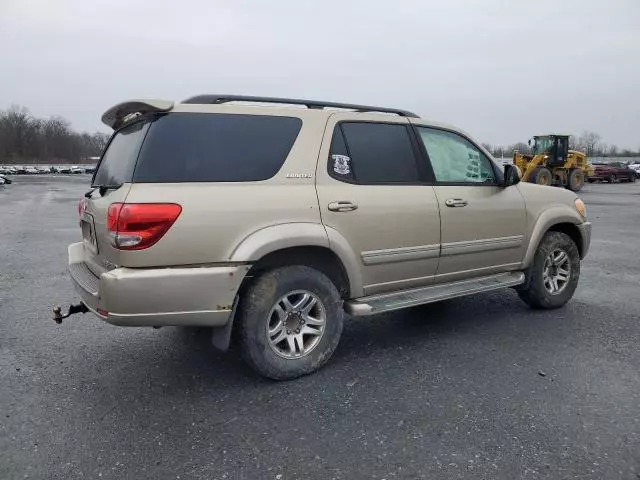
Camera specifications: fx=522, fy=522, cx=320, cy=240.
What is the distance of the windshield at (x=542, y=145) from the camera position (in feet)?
92.7

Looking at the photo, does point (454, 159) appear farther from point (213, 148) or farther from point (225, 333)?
point (225, 333)

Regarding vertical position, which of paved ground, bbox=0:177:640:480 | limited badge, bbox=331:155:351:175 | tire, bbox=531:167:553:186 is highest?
limited badge, bbox=331:155:351:175

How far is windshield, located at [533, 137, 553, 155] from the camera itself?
28266 millimetres

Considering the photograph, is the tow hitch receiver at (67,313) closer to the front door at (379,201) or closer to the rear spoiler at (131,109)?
the rear spoiler at (131,109)

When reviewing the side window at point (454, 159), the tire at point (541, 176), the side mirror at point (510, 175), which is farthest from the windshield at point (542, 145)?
the side window at point (454, 159)

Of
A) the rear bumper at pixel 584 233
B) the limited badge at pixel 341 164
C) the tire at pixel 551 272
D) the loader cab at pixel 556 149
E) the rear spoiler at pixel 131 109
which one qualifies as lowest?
the tire at pixel 551 272

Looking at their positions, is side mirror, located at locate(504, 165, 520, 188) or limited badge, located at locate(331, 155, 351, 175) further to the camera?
side mirror, located at locate(504, 165, 520, 188)

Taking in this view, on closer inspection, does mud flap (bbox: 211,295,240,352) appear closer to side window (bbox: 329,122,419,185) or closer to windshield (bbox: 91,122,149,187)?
windshield (bbox: 91,122,149,187)

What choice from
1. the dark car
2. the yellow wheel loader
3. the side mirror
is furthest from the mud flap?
the dark car

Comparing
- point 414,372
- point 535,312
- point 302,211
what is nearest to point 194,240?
point 302,211

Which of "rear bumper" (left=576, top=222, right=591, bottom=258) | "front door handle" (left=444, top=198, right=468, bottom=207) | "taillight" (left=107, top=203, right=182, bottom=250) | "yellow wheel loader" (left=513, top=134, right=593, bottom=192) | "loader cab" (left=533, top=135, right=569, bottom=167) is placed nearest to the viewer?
"taillight" (left=107, top=203, right=182, bottom=250)

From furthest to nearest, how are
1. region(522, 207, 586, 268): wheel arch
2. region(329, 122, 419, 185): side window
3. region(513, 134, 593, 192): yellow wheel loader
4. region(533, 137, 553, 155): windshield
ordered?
region(533, 137, 553, 155): windshield < region(513, 134, 593, 192): yellow wheel loader < region(522, 207, 586, 268): wheel arch < region(329, 122, 419, 185): side window

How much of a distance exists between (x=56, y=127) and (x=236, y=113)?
128875mm

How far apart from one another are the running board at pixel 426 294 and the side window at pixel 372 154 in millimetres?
899
